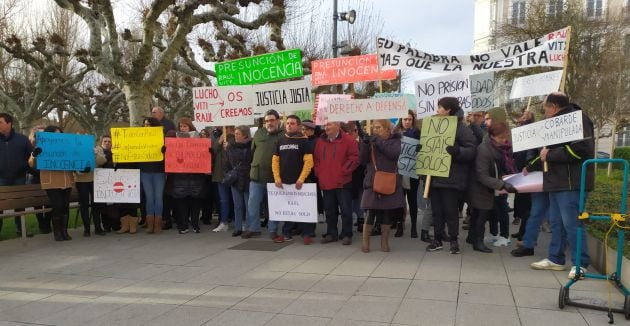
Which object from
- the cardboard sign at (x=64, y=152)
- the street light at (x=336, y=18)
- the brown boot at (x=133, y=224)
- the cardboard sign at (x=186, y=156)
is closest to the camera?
the cardboard sign at (x=64, y=152)

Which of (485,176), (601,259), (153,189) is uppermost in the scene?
(485,176)

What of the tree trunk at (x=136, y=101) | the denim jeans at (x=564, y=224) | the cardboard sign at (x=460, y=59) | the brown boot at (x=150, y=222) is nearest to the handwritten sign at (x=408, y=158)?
the cardboard sign at (x=460, y=59)

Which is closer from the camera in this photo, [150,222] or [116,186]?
[116,186]

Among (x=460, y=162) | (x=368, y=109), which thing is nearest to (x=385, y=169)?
(x=368, y=109)

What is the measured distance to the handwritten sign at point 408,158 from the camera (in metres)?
7.17

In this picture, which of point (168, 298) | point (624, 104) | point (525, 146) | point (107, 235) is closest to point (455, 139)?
point (525, 146)

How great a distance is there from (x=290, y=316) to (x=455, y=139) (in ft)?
11.4

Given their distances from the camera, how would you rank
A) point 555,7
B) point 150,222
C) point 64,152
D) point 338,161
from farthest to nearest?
point 555,7
point 150,222
point 64,152
point 338,161

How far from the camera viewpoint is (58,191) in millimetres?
7844

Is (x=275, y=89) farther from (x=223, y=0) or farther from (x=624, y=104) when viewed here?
(x=624, y=104)

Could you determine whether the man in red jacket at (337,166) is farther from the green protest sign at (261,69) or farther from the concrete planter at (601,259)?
the concrete planter at (601,259)

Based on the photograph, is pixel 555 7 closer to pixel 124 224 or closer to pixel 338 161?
pixel 338 161

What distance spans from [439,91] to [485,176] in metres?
Answer: 2.13

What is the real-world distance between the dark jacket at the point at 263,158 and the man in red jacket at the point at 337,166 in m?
0.79
